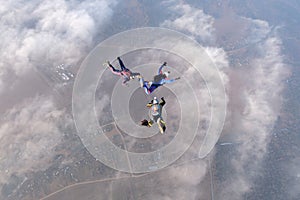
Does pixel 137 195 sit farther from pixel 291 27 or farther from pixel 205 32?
pixel 291 27

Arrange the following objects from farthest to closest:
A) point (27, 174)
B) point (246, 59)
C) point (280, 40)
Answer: point (280, 40), point (246, 59), point (27, 174)

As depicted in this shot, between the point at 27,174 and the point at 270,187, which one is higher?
the point at 27,174

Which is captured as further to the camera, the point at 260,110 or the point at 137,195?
the point at 260,110

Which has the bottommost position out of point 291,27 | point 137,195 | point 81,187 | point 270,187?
point 270,187

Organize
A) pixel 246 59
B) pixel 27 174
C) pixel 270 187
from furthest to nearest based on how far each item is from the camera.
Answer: pixel 246 59
pixel 270 187
pixel 27 174

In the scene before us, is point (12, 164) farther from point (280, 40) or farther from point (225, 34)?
point (280, 40)

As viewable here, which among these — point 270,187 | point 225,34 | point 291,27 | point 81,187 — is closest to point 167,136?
point 81,187

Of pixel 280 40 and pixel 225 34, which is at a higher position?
pixel 225 34

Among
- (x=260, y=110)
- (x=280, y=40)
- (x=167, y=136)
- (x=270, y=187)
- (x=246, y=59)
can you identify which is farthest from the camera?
(x=280, y=40)

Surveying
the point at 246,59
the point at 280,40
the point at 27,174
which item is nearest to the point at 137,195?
the point at 27,174
